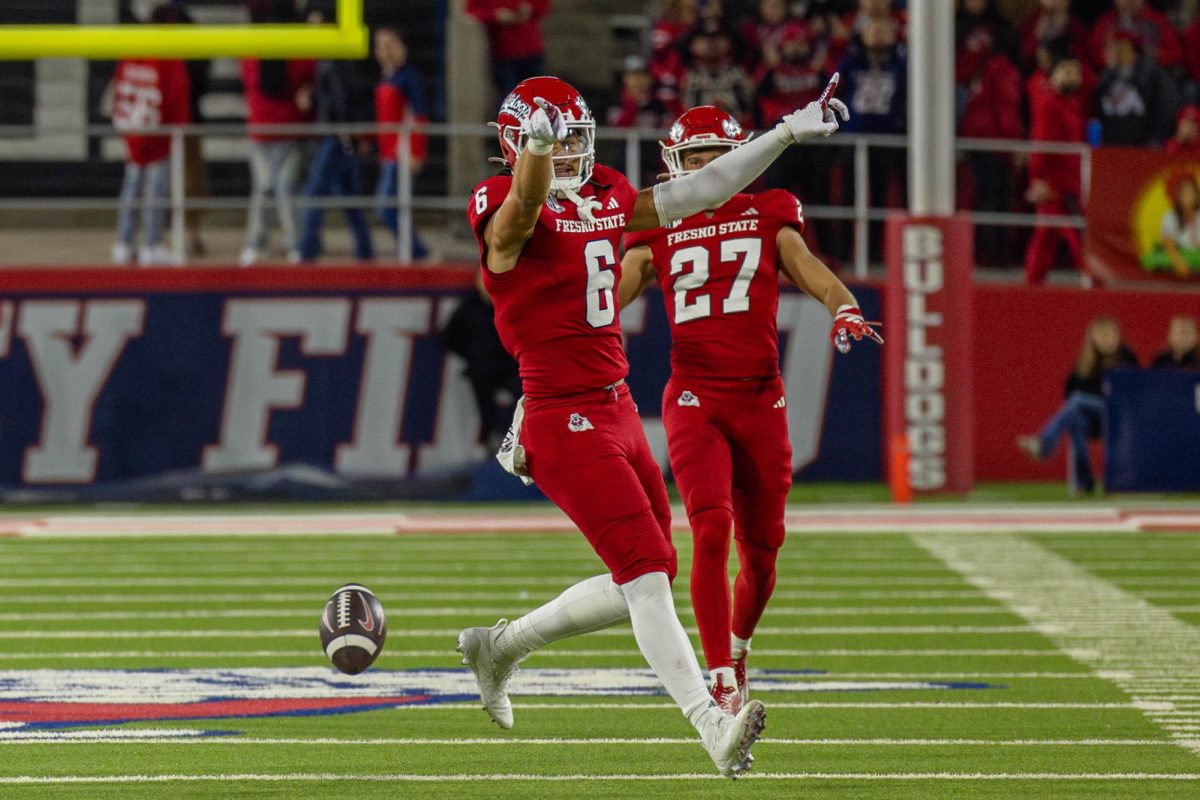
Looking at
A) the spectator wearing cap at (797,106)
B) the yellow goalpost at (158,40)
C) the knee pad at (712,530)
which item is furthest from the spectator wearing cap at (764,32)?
the knee pad at (712,530)

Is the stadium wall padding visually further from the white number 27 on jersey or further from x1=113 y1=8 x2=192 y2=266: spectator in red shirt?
the white number 27 on jersey

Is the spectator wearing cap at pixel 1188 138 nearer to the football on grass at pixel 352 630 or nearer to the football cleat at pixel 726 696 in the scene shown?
the football cleat at pixel 726 696

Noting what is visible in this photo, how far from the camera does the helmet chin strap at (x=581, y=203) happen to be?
5.20 meters

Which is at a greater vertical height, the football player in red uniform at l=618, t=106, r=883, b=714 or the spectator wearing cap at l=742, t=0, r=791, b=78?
the spectator wearing cap at l=742, t=0, r=791, b=78

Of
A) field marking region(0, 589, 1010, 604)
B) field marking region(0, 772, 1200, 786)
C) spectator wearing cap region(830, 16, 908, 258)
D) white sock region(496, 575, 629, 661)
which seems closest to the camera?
field marking region(0, 772, 1200, 786)

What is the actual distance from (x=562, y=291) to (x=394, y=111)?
385 inches

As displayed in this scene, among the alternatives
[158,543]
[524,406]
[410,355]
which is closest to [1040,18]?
[410,355]

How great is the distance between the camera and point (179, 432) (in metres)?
14.3

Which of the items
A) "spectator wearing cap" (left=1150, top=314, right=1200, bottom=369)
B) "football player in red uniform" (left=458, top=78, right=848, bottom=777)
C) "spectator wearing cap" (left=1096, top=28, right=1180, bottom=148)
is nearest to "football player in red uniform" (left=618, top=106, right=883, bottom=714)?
"football player in red uniform" (left=458, top=78, right=848, bottom=777)

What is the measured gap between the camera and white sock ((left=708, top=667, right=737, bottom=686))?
571 cm

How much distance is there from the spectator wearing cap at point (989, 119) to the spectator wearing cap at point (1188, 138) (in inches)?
50.9

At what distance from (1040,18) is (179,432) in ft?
25.1

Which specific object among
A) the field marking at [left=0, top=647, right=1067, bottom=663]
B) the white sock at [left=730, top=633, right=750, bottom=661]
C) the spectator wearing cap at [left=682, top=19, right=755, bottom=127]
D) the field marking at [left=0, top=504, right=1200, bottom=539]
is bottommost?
the field marking at [left=0, top=504, right=1200, bottom=539]

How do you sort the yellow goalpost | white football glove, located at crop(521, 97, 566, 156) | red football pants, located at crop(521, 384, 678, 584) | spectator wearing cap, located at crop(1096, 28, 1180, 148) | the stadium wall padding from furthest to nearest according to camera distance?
Result: spectator wearing cap, located at crop(1096, 28, 1180, 148), the stadium wall padding, the yellow goalpost, red football pants, located at crop(521, 384, 678, 584), white football glove, located at crop(521, 97, 566, 156)
